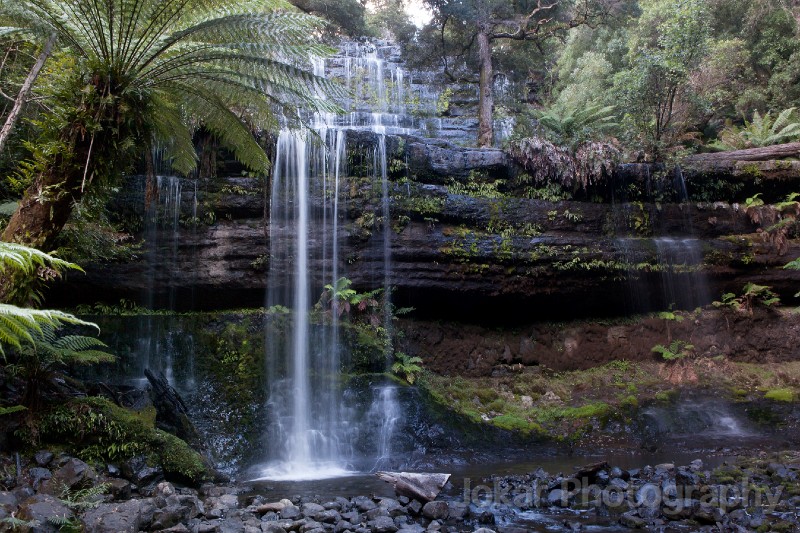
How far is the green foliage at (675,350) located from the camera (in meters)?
10.8

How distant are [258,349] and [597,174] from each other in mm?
7677

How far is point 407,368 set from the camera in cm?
958

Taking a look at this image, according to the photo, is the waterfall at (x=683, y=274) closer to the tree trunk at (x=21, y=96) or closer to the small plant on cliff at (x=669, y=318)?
the small plant on cliff at (x=669, y=318)

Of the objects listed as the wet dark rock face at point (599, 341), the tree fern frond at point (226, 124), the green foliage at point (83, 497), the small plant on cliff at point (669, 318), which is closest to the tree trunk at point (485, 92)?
the wet dark rock face at point (599, 341)

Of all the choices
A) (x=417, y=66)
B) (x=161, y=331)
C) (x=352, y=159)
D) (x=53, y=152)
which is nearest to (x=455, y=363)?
(x=352, y=159)

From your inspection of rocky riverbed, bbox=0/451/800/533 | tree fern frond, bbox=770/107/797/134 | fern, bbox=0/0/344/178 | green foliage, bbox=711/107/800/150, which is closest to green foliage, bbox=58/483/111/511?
rocky riverbed, bbox=0/451/800/533

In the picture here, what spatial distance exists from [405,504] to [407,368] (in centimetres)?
424

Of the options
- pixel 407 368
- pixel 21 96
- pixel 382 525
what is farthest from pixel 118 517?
pixel 407 368

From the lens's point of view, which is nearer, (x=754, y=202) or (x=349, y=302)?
(x=349, y=302)

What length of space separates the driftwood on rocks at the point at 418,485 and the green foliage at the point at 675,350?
7.10 m

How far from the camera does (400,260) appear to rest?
10.6 metres

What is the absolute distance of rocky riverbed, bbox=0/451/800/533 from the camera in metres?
4.23

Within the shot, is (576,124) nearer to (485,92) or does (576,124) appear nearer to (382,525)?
(485,92)

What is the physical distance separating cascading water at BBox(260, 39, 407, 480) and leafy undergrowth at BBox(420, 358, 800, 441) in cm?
167
